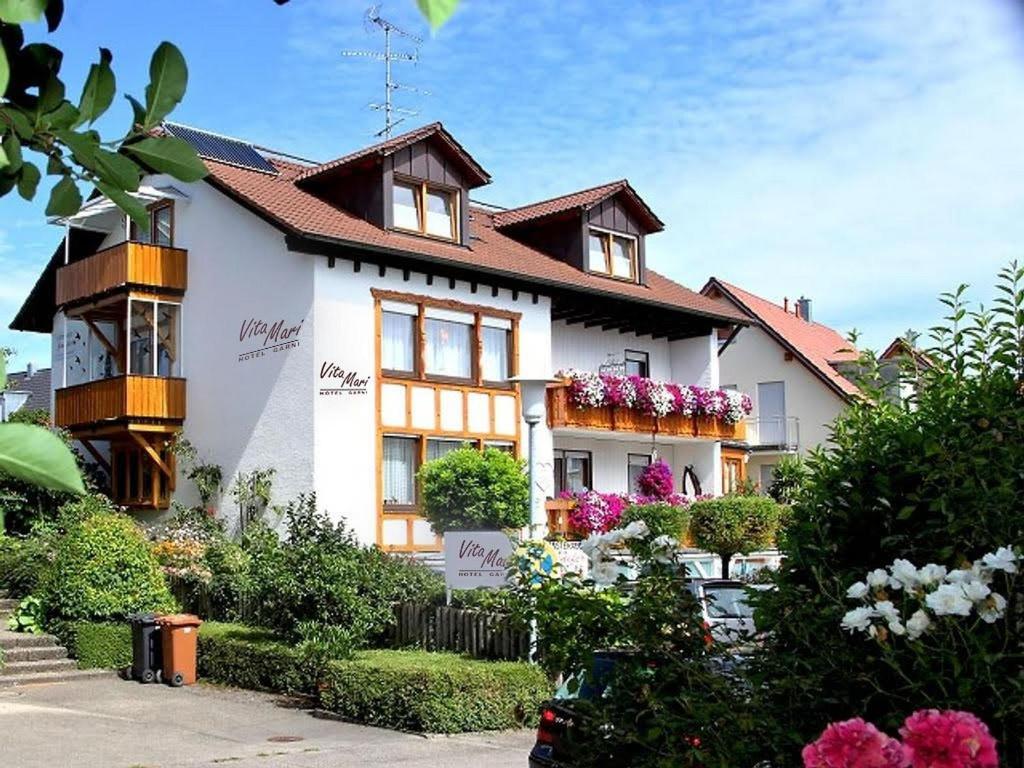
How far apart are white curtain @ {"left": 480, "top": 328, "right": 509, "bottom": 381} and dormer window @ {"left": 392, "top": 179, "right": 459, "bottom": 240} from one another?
7.61ft

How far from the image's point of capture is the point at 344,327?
26.7 m

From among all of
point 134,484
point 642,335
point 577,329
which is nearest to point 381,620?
point 134,484

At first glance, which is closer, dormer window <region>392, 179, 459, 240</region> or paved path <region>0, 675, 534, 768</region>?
paved path <region>0, 675, 534, 768</region>

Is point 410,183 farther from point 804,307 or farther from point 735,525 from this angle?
point 804,307

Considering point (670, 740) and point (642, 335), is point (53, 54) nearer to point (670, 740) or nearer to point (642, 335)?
point (670, 740)

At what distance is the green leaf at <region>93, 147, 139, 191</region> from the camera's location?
1.81 meters

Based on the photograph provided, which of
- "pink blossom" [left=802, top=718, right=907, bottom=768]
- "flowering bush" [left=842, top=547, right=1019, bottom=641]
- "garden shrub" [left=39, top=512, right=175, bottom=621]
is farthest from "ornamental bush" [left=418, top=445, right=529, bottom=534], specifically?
"pink blossom" [left=802, top=718, right=907, bottom=768]

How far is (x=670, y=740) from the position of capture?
212 inches

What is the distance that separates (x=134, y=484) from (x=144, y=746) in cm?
1680

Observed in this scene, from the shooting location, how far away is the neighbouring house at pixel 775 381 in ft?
145

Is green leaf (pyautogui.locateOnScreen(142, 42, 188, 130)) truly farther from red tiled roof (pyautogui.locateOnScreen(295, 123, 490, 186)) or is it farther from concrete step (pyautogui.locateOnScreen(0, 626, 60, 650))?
red tiled roof (pyautogui.locateOnScreen(295, 123, 490, 186))

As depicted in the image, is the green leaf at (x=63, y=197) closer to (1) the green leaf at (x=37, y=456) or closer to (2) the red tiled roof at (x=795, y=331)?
(1) the green leaf at (x=37, y=456)

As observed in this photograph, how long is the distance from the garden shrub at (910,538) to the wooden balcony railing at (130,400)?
24.3 m

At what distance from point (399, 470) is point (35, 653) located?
9296 mm
